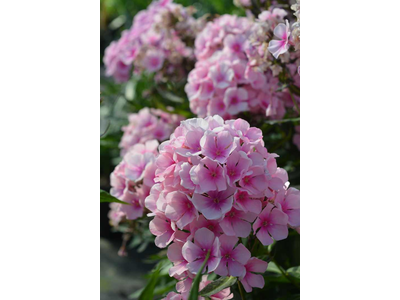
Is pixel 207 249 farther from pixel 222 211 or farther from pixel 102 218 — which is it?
pixel 102 218

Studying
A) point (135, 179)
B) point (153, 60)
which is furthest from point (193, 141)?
point (153, 60)

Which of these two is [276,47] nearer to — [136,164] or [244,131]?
[244,131]

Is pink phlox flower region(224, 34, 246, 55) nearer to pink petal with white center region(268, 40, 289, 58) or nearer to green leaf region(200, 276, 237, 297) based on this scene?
pink petal with white center region(268, 40, 289, 58)

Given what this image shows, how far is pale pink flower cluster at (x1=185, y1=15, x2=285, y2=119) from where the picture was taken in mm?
971

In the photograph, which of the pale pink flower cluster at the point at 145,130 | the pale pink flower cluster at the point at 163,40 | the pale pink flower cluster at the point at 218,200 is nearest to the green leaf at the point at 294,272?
the pale pink flower cluster at the point at 218,200

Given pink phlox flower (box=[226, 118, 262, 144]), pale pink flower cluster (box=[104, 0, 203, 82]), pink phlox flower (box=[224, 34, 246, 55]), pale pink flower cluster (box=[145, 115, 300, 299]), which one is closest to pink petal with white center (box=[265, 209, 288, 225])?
pale pink flower cluster (box=[145, 115, 300, 299])

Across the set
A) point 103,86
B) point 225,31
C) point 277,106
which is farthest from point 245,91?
point 103,86

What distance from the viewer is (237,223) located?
0.62 m

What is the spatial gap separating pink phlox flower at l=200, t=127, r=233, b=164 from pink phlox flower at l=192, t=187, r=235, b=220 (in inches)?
2.0

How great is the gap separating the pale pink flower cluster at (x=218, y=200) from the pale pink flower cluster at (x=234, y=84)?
12.8 inches

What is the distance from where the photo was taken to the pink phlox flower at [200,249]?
592 mm

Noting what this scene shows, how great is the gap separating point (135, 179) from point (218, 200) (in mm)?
263

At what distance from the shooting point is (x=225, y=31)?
1119 mm
